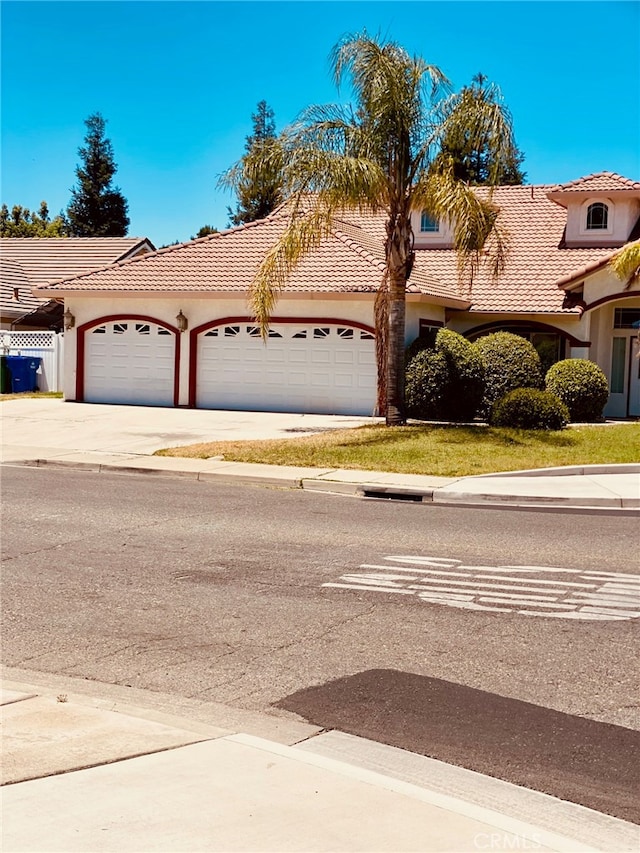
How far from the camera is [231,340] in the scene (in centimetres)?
2848

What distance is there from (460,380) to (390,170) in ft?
18.7

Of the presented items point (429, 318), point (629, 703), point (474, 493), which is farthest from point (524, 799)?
point (429, 318)

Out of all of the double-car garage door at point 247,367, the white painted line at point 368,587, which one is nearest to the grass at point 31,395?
the double-car garage door at point 247,367

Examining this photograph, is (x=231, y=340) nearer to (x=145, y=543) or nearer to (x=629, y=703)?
(x=145, y=543)

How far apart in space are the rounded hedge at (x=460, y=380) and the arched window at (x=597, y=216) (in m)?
8.88

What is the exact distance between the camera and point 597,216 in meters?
31.6

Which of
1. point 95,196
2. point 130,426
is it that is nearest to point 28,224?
point 95,196

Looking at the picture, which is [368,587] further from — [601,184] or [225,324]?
[601,184]

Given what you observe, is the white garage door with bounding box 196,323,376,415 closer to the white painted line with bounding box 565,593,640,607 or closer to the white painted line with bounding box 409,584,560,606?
the white painted line with bounding box 409,584,560,606

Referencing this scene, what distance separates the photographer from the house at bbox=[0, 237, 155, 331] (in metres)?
38.0

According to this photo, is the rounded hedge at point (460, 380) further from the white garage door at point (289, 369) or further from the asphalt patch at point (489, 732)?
the asphalt patch at point (489, 732)

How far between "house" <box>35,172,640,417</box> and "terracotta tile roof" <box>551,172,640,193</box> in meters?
0.05

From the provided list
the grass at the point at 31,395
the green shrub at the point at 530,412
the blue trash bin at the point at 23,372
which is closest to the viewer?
the green shrub at the point at 530,412

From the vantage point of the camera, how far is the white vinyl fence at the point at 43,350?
33.2m
